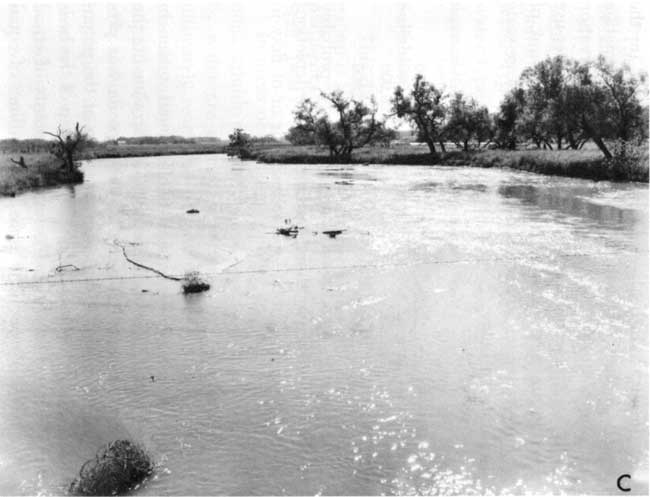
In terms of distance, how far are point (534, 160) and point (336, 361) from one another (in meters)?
50.5

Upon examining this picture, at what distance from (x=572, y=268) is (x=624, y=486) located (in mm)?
11444

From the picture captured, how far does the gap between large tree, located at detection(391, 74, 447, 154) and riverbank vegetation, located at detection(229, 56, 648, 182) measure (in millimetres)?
143

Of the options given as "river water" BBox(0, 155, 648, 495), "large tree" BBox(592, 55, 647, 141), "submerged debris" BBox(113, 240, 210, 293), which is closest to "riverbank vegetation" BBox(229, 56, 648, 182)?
"large tree" BBox(592, 55, 647, 141)

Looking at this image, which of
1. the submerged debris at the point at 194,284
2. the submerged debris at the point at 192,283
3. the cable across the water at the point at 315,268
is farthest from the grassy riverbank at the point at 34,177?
the submerged debris at the point at 194,284

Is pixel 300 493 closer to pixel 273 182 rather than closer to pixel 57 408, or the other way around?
pixel 57 408

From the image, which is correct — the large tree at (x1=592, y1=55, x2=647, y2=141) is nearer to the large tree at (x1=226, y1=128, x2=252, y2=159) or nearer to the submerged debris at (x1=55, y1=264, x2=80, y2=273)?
the submerged debris at (x1=55, y1=264, x2=80, y2=273)

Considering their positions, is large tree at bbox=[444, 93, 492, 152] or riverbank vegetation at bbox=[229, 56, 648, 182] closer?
riverbank vegetation at bbox=[229, 56, 648, 182]

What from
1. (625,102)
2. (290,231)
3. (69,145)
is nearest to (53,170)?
(69,145)

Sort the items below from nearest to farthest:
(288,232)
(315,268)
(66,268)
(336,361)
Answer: (336,361) → (315,268) → (66,268) → (288,232)

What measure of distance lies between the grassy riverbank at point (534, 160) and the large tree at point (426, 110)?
5.58 m

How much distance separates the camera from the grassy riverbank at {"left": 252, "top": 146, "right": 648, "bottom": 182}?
142 ft

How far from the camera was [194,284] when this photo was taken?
51.9 feet

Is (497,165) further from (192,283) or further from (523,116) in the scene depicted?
(192,283)

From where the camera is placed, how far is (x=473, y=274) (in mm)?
17125
